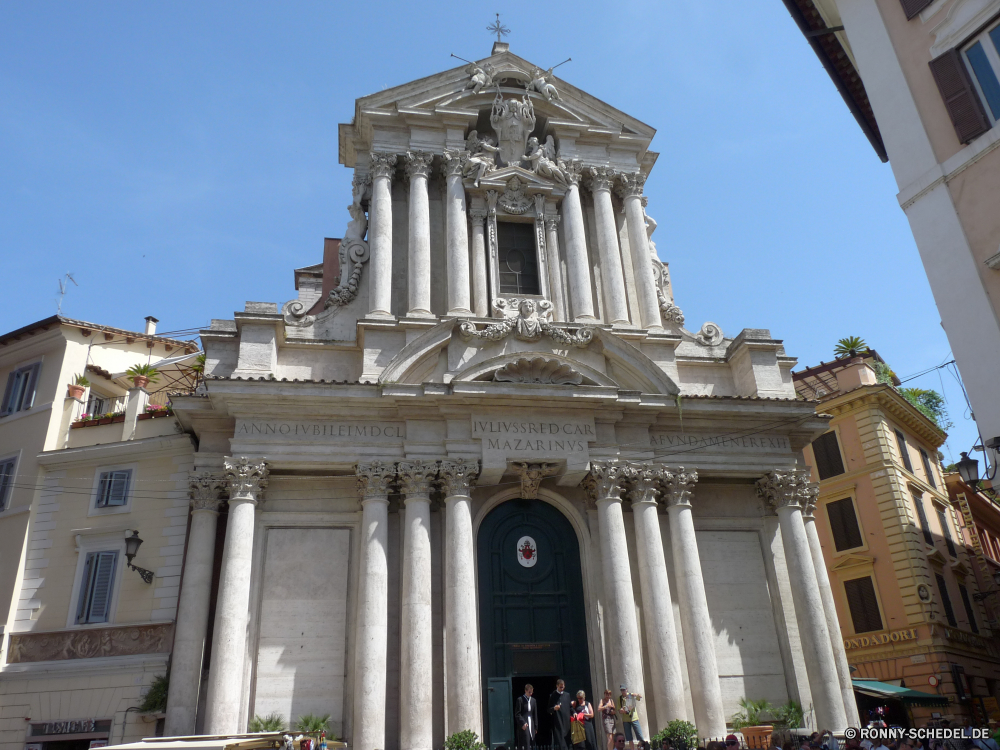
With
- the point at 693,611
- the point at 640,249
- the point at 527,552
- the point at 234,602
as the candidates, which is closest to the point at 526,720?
the point at 527,552

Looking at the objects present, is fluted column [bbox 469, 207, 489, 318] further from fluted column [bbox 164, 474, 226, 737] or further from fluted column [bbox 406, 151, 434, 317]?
fluted column [bbox 164, 474, 226, 737]

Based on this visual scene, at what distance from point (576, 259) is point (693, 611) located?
902 cm

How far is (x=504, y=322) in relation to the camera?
64.3ft

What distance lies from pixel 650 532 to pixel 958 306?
8.26 metres

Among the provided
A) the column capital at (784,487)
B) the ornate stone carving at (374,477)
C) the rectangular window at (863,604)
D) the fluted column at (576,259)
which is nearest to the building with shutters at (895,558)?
the rectangular window at (863,604)

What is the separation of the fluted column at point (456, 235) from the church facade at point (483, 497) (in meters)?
0.06

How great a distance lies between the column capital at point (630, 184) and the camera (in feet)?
75.9

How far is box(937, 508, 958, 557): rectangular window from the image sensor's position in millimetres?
31859

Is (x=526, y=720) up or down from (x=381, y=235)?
down

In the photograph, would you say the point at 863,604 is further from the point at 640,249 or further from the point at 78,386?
the point at 78,386

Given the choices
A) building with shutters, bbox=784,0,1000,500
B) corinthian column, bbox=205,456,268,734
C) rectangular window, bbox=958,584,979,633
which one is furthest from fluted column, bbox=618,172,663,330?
rectangular window, bbox=958,584,979,633

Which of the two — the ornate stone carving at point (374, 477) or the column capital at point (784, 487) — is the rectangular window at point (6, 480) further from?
the column capital at point (784, 487)

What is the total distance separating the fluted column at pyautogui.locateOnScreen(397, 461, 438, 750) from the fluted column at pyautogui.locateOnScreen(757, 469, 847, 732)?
8.01m

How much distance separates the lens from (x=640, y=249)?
2217 cm
